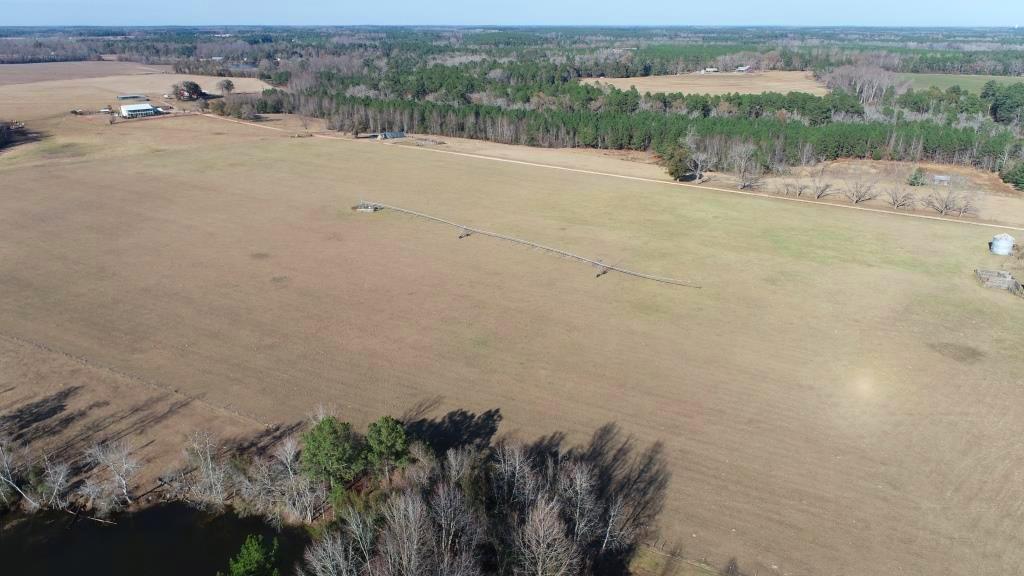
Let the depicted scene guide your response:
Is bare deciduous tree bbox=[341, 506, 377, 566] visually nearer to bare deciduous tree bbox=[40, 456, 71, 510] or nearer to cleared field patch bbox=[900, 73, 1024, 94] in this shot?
bare deciduous tree bbox=[40, 456, 71, 510]

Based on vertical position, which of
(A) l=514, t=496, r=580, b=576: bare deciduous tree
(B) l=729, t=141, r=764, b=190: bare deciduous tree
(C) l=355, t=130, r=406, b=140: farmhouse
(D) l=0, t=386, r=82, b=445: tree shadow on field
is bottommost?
(D) l=0, t=386, r=82, b=445: tree shadow on field

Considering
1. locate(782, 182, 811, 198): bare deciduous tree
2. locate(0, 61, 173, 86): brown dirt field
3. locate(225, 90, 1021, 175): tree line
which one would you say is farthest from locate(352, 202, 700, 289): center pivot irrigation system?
locate(0, 61, 173, 86): brown dirt field

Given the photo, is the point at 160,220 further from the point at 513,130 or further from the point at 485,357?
the point at 513,130

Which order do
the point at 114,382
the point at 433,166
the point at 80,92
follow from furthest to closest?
the point at 80,92 < the point at 433,166 < the point at 114,382

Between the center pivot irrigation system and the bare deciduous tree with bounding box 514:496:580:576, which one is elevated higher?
the center pivot irrigation system

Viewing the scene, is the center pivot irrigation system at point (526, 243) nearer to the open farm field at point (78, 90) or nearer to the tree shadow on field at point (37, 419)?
the tree shadow on field at point (37, 419)

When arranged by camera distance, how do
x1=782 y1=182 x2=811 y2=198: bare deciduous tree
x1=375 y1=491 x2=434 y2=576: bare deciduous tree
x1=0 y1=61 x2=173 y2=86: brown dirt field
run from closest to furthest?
1. x1=375 y1=491 x2=434 y2=576: bare deciduous tree
2. x1=782 y1=182 x2=811 y2=198: bare deciduous tree
3. x1=0 y1=61 x2=173 y2=86: brown dirt field

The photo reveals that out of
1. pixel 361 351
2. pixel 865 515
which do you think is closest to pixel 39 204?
pixel 361 351
